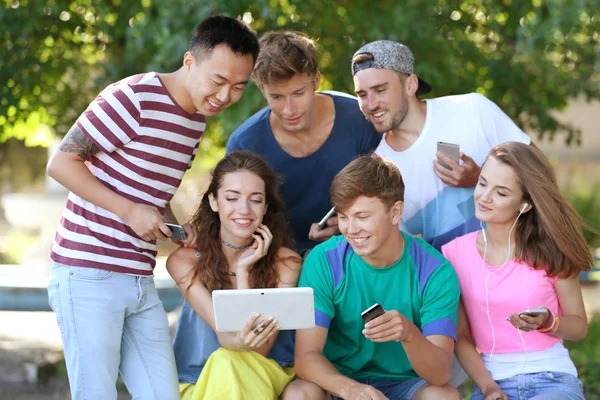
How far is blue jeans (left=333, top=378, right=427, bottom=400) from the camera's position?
149 inches

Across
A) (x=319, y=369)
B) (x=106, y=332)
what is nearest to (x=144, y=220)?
(x=106, y=332)

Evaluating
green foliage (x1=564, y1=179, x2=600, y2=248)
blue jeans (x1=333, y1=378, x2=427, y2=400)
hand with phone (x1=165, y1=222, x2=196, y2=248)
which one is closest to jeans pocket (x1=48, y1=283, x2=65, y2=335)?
hand with phone (x1=165, y1=222, x2=196, y2=248)

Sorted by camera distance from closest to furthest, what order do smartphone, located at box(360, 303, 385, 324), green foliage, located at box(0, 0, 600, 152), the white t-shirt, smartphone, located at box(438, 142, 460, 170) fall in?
smartphone, located at box(360, 303, 385, 324), smartphone, located at box(438, 142, 460, 170), the white t-shirt, green foliage, located at box(0, 0, 600, 152)

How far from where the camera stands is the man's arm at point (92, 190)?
3.46m

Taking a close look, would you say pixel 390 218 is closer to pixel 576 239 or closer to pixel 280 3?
pixel 576 239

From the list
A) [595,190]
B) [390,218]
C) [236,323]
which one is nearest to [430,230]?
[390,218]

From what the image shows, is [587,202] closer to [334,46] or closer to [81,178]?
[334,46]

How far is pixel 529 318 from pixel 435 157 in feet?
3.49

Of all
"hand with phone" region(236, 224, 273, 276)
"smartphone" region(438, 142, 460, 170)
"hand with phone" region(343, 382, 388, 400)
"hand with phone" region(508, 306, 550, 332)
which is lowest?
"hand with phone" region(343, 382, 388, 400)

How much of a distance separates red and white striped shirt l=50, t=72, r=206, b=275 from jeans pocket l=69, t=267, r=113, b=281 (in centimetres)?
2

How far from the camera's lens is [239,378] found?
12.2 feet

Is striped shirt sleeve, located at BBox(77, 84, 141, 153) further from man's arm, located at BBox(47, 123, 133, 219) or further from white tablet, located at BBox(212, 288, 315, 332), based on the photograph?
white tablet, located at BBox(212, 288, 315, 332)

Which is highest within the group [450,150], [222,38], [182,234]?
[222,38]

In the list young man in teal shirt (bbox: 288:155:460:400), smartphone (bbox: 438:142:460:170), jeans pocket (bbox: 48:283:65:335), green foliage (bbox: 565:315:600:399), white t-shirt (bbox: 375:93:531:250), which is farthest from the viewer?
green foliage (bbox: 565:315:600:399)
